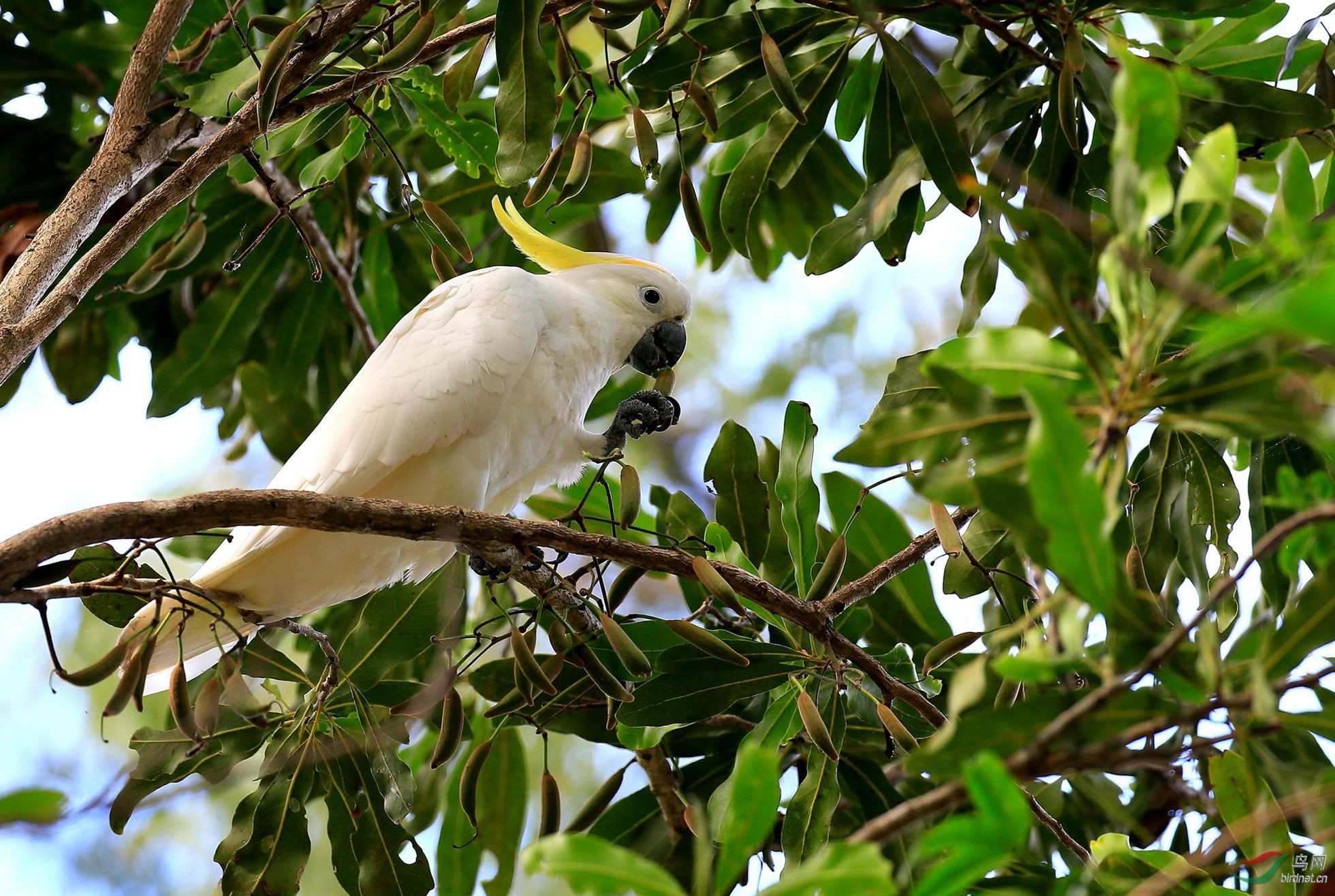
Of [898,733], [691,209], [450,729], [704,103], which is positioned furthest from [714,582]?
[704,103]

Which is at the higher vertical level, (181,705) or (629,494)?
(181,705)

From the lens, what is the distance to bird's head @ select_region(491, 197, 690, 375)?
251cm

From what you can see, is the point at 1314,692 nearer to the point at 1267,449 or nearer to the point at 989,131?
the point at 1267,449

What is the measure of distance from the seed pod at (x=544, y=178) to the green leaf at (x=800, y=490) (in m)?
Answer: 0.55

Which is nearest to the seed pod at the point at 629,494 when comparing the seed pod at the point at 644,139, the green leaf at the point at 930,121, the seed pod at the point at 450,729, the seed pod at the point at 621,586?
the seed pod at the point at 621,586

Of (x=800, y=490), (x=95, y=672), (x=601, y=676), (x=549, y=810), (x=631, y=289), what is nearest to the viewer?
(x=95, y=672)

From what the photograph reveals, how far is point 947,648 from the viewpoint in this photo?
1.67 m

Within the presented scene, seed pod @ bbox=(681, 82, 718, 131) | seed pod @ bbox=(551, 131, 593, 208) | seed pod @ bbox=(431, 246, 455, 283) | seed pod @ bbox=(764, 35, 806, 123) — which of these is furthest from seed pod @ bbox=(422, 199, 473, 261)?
seed pod @ bbox=(764, 35, 806, 123)

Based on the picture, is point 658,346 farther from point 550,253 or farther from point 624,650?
point 624,650

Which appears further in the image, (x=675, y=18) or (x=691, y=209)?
(x=691, y=209)

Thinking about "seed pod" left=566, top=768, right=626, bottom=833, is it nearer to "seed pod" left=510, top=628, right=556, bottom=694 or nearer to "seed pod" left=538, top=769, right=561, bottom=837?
"seed pod" left=538, top=769, right=561, bottom=837

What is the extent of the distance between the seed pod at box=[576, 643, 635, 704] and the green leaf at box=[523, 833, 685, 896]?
761 mm

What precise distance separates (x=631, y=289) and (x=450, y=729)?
48.7 inches

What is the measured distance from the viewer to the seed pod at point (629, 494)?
1.72m
